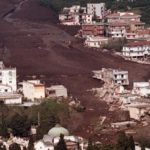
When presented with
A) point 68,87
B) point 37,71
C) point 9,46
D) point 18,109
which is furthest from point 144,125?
point 9,46

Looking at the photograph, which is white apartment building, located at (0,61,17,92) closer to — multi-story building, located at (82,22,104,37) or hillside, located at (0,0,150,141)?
hillside, located at (0,0,150,141)

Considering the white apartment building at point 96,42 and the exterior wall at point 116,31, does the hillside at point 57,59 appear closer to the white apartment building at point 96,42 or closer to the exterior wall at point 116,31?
the white apartment building at point 96,42

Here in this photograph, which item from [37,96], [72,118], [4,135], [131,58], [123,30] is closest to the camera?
[4,135]

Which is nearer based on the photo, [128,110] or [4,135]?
[4,135]

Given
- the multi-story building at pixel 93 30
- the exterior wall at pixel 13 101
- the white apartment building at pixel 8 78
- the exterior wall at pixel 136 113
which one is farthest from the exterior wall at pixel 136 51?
the exterior wall at pixel 136 113

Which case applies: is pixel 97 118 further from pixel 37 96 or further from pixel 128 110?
A: pixel 37 96

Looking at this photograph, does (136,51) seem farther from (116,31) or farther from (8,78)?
(8,78)
